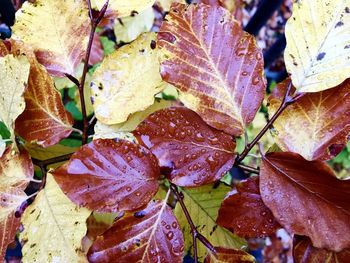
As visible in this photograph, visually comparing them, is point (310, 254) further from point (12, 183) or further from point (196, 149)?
point (12, 183)

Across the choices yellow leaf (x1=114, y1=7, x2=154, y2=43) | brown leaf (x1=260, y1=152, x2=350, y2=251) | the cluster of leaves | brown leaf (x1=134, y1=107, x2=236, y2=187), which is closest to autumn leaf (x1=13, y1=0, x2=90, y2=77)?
the cluster of leaves

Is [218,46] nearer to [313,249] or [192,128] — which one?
[192,128]

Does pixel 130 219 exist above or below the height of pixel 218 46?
below

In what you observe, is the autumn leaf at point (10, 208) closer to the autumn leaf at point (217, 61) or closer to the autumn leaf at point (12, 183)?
the autumn leaf at point (12, 183)

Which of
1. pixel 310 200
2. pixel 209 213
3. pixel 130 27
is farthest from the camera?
pixel 130 27

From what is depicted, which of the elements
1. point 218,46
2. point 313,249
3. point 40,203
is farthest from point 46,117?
point 313,249

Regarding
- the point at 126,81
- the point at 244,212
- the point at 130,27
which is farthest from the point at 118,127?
the point at 130,27

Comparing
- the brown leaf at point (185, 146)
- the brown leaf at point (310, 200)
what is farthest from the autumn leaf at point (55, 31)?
the brown leaf at point (310, 200)
